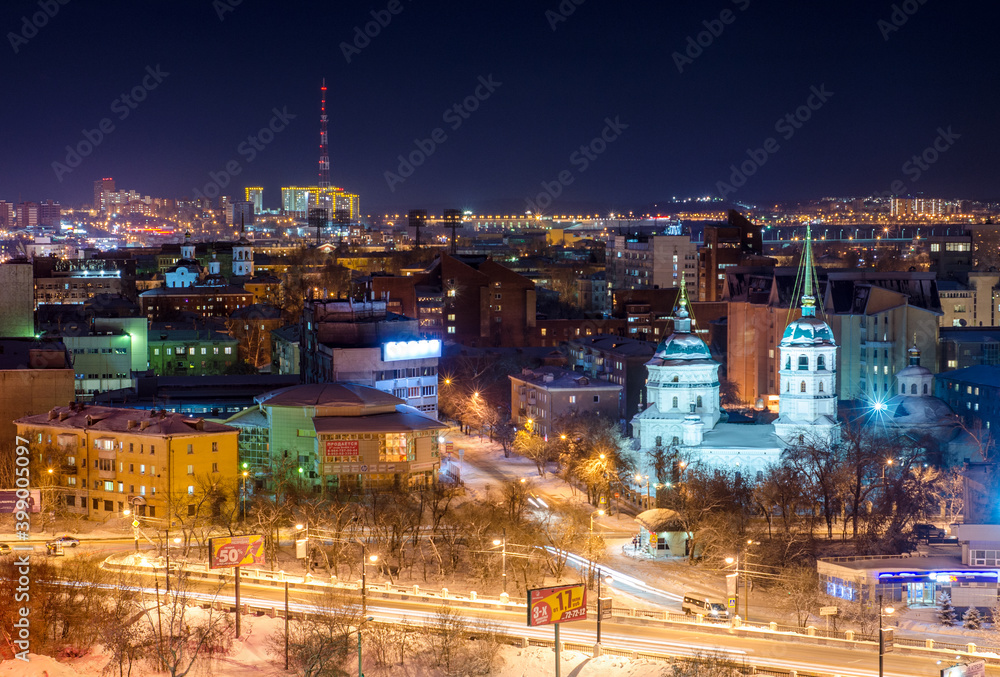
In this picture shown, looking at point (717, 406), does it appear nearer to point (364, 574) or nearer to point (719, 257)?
point (364, 574)

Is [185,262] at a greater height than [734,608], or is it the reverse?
[185,262]

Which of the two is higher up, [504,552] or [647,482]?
[647,482]

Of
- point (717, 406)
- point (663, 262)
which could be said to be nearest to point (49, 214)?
point (663, 262)

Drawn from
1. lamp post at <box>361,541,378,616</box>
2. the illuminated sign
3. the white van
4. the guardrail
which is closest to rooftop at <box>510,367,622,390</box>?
the illuminated sign

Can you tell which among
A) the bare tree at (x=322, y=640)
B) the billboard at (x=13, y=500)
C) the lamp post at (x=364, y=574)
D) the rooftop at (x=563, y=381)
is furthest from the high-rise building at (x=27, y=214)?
the bare tree at (x=322, y=640)

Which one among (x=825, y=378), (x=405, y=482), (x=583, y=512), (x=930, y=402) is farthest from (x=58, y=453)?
(x=930, y=402)

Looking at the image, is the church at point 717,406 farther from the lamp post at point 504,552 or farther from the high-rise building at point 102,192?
the high-rise building at point 102,192

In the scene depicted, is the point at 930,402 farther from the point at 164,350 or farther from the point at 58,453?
the point at 164,350
